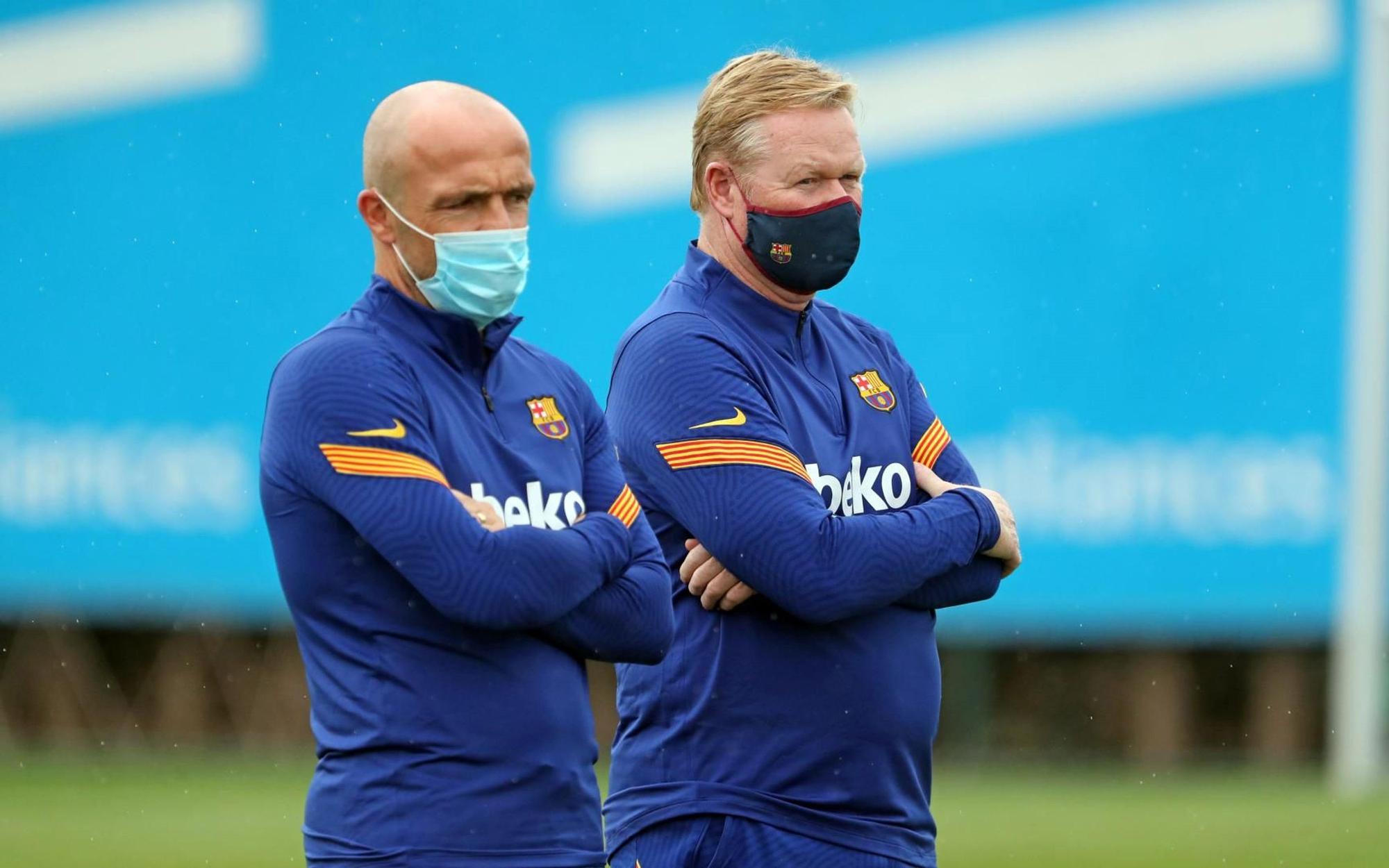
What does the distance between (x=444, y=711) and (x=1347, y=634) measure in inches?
401

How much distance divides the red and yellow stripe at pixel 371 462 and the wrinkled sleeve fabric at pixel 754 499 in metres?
0.75

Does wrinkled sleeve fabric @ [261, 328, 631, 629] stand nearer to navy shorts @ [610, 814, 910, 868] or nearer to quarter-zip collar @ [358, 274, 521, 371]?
quarter-zip collar @ [358, 274, 521, 371]

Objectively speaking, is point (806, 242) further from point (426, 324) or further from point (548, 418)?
point (426, 324)

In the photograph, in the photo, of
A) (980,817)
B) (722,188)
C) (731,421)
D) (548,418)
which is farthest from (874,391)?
(980,817)

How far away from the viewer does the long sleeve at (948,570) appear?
4336 millimetres

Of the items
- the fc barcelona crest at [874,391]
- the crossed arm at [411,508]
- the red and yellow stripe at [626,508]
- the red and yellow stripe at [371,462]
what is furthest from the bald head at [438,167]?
the fc barcelona crest at [874,391]

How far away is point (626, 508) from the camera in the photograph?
4020mm

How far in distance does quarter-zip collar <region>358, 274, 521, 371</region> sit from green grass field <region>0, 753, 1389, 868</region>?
7325 millimetres

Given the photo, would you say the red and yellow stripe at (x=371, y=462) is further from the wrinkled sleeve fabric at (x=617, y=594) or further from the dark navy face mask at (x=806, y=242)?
the dark navy face mask at (x=806, y=242)

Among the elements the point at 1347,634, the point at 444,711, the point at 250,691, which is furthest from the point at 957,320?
the point at 444,711

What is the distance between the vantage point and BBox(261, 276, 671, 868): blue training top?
3545 mm

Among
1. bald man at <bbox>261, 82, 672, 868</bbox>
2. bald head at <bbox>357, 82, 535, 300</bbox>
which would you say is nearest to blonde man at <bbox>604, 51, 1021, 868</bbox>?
bald man at <bbox>261, 82, 672, 868</bbox>

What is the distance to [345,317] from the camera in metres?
3.85

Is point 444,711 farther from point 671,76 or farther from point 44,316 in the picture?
point 44,316
